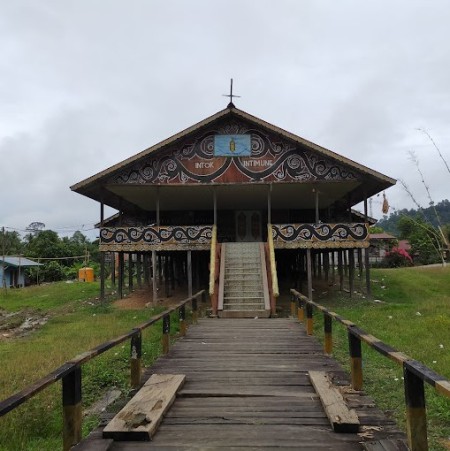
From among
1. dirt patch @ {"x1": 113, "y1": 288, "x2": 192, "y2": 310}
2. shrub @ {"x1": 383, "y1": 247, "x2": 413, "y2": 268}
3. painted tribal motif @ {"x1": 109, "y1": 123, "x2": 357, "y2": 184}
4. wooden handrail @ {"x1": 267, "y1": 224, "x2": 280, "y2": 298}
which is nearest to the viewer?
wooden handrail @ {"x1": 267, "y1": 224, "x2": 280, "y2": 298}

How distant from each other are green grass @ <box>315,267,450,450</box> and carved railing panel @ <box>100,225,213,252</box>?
18.7 feet

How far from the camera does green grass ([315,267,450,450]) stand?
6055 mm

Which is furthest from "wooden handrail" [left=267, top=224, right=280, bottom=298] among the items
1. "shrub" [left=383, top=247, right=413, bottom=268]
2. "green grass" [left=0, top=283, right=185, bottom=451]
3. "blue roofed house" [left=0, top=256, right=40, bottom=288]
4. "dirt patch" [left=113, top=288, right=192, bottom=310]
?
"blue roofed house" [left=0, top=256, right=40, bottom=288]

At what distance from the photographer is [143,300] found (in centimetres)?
2128

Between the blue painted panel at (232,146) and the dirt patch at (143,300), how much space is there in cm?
667

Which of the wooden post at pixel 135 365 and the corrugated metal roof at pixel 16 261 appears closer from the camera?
the wooden post at pixel 135 365

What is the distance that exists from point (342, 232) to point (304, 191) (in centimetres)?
316

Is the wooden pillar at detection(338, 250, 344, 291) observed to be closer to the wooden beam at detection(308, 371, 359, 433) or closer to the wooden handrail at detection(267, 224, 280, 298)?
the wooden handrail at detection(267, 224, 280, 298)

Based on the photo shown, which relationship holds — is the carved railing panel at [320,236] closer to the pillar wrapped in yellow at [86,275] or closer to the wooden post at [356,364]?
the wooden post at [356,364]

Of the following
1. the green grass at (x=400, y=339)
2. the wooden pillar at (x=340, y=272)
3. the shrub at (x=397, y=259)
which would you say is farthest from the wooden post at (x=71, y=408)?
the shrub at (x=397, y=259)

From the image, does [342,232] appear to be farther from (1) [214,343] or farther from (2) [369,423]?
(2) [369,423]

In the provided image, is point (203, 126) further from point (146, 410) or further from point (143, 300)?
point (146, 410)

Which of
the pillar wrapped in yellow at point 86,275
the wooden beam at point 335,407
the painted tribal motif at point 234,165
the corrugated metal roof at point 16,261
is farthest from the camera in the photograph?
the corrugated metal roof at point 16,261

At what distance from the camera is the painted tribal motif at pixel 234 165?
768 inches
